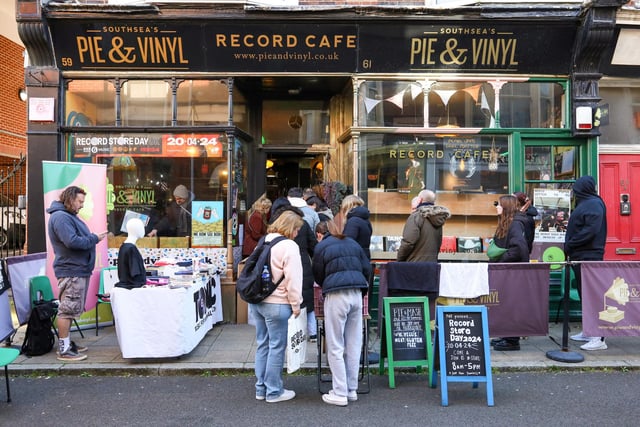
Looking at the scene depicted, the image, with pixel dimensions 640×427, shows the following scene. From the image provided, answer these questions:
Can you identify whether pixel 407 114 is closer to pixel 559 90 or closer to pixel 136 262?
pixel 559 90

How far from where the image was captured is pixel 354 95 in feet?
27.8

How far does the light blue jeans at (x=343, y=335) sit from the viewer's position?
15.3 feet

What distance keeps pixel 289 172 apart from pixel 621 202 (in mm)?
6070

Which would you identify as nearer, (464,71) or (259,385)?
(259,385)

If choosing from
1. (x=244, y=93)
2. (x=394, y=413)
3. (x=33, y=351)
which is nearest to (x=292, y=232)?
(x=394, y=413)

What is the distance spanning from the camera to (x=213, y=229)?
333 inches

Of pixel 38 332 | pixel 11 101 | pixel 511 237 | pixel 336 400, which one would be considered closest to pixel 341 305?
pixel 336 400

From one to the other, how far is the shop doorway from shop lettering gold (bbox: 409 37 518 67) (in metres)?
2.84

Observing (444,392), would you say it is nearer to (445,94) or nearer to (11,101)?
(445,94)

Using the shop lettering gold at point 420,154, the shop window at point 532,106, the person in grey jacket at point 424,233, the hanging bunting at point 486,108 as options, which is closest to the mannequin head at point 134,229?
the person in grey jacket at point 424,233

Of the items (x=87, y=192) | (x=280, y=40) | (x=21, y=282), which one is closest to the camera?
(x=21, y=282)

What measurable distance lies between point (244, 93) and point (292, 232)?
207 inches

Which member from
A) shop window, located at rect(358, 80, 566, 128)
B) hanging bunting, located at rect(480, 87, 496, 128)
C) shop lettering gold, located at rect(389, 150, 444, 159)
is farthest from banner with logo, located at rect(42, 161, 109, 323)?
hanging bunting, located at rect(480, 87, 496, 128)

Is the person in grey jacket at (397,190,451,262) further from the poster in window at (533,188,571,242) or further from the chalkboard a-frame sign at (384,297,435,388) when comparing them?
the poster in window at (533,188,571,242)
